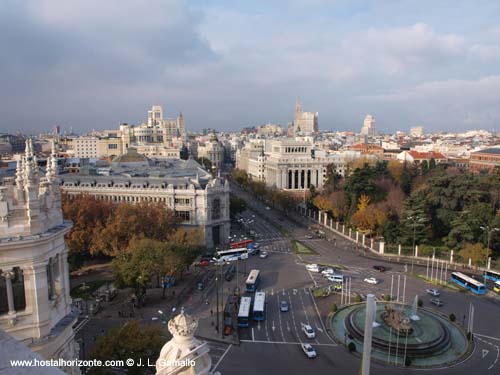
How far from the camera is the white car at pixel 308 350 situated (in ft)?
89.4

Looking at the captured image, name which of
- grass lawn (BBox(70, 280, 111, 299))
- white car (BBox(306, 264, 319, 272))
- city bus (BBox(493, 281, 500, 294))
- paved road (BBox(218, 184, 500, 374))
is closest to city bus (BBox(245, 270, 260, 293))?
paved road (BBox(218, 184, 500, 374))

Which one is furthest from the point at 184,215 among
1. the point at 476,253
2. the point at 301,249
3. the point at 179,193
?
the point at 476,253

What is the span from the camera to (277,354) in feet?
90.8

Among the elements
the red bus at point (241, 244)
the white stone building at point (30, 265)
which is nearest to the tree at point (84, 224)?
the red bus at point (241, 244)

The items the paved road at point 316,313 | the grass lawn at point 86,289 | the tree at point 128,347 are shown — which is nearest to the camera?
the tree at point 128,347

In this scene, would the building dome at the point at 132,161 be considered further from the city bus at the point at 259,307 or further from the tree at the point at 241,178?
the city bus at the point at 259,307

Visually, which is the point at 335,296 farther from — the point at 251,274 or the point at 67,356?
the point at 67,356

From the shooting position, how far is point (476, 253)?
44.8 m

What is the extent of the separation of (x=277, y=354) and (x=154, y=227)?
22.8 meters

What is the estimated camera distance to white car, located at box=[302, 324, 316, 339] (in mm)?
29984

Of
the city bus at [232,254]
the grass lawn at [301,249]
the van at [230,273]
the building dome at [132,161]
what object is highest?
the building dome at [132,161]

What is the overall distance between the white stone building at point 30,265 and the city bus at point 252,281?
90.6 feet

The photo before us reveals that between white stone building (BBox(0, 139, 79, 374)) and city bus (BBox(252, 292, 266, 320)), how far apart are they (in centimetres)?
2193

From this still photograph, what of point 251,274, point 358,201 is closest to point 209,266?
point 251,274
